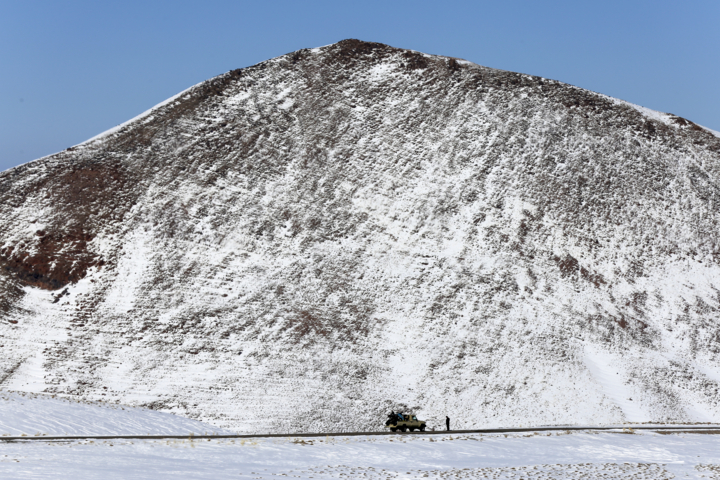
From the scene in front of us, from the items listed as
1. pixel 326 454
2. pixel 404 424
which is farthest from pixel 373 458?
pixel 404 424

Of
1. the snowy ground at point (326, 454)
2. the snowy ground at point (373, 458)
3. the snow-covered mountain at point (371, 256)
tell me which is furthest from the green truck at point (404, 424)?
the snow-covered mountain at point (371, 256)

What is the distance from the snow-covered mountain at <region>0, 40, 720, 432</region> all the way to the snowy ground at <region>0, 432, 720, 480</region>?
Answer: 41.9ft

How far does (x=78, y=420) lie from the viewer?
101 feet

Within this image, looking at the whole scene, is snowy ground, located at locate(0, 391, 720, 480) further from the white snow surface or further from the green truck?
the green truck

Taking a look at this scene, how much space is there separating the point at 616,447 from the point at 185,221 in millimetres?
39881

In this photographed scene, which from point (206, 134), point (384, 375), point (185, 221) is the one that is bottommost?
point (384, 375)

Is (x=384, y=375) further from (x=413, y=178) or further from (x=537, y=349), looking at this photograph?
(x=413, y=178)

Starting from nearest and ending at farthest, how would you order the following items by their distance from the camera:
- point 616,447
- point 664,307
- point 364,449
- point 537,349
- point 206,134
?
1. point 364,449
2. point 616,447
3. point 537,349
4. point 664,307
5. point 206,134

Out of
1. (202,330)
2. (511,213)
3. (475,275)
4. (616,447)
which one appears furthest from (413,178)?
(616,447)

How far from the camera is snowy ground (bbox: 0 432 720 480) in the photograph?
21484 mm

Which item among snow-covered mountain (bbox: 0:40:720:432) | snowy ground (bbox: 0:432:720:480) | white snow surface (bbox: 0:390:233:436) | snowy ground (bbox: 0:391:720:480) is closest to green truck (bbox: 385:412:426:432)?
snowy ground (bbox: 0:391:720:480)

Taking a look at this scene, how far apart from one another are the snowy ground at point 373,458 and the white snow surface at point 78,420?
3831 mm

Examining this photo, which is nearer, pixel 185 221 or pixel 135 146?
pixel 185 221

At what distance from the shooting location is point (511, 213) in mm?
60719
